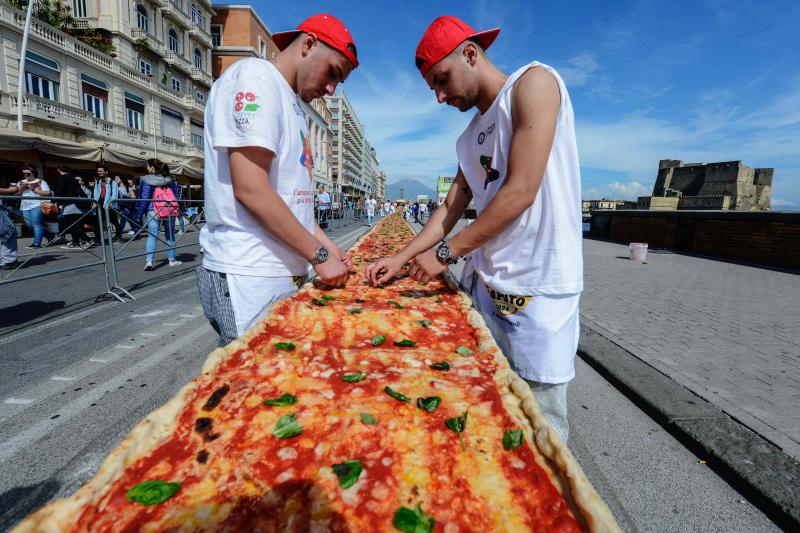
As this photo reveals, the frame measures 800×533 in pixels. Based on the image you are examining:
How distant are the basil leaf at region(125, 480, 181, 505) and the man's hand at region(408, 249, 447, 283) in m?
1.83

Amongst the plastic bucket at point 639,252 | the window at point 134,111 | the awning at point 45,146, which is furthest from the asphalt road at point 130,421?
the window at point 134,111

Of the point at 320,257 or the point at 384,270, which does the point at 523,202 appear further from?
the point at 384,270

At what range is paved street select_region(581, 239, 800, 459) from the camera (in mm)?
3734

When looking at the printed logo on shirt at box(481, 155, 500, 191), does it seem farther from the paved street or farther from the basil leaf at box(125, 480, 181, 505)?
the paved street

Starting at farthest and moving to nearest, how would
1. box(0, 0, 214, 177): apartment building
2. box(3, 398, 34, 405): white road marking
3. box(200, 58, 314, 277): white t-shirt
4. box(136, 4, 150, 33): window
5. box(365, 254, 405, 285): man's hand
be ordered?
box(136, 4, 150, 33): window < box(0, 0, 214, 177): apartment building < box(3, 398, 34, 405): white road marking < box(365, 254, 405, 285): man's hand < box(200, 58, 314, 277): white t-shirt

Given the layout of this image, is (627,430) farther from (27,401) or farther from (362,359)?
(27,401)

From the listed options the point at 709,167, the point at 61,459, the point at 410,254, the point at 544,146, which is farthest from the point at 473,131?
the point at 709,167

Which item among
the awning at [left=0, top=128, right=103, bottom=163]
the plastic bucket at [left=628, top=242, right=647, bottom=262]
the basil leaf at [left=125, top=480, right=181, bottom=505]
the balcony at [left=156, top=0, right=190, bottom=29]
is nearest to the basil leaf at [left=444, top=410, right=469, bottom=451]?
the basil leaf at [left=125, top=480, right=181, bottom=505]

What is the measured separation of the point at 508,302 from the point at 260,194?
4.66 ft

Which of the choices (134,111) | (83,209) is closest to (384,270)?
(83,209)

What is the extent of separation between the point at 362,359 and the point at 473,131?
155 centimetres

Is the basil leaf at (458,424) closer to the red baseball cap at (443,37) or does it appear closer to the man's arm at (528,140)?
the man's arm at (528,140)

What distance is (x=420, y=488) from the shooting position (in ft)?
4.17

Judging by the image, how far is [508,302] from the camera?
7.18ft
